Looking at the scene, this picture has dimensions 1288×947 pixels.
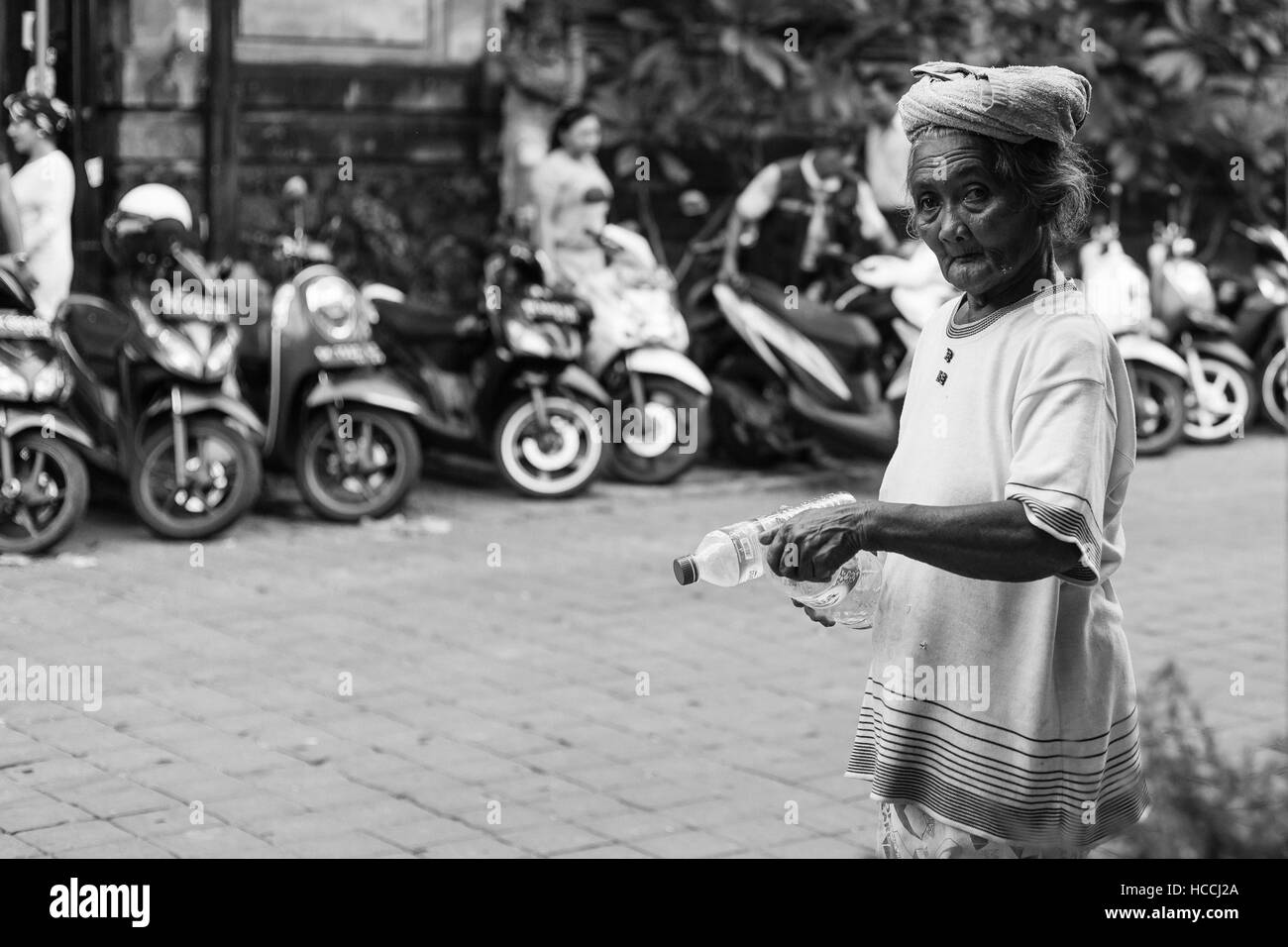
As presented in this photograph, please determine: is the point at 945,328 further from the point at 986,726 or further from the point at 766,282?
the point at 766,282

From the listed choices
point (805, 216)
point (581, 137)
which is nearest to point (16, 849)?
point (581, 137)

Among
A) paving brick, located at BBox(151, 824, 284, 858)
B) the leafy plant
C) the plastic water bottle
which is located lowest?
paving brick, located at BBox(151, 824, 284, 858)

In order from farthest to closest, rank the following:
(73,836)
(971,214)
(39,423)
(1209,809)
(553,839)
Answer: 1. (39,423)
2. (553,839)
3. (73,836)
4. (971,214)
5. (1209,809)

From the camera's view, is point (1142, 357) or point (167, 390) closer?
point (167, 390)

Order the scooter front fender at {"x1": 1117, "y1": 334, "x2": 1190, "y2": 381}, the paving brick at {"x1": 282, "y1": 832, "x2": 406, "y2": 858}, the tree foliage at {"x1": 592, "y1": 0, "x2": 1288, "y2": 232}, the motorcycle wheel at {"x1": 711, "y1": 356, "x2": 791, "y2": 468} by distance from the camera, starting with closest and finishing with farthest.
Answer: the paving brick at {"x1": 282, "y1": 832, "x2": 406, "y2": 858}
the motorcycle wheel at {"x1": 711, "y1": 356, "x2": 791, "y2": 468}
the scooter front fender at {"x1": 1117, "y1": 334, "x2": 1190, "y2": 381}
the tree foliage at {"x1": 592, "y1": 0, "x2": 1288, "y2": 232}

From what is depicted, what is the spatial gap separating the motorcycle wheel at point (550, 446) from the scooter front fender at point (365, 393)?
0.71 m

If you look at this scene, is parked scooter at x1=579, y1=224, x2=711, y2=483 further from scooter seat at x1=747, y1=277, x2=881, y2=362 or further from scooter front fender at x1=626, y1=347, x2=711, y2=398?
scooter seat at x1=747, y1=277, x2=881, y2=362

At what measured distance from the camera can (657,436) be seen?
9.21 meters

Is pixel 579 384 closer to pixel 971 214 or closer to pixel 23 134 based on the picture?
pixel 23 134

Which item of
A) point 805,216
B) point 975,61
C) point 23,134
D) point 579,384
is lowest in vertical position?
point 579,384

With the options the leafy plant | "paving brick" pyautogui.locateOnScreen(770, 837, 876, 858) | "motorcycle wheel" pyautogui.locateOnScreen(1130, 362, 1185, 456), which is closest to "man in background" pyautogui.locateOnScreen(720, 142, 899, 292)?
"motorcycle wheel" pyautogui.locateOnScreen(1130, 362, 1185, 456)

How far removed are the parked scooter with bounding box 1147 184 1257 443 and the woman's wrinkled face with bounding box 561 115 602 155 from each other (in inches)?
144

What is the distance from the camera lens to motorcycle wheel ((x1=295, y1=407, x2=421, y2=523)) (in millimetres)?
8133

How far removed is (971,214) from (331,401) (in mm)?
5931
